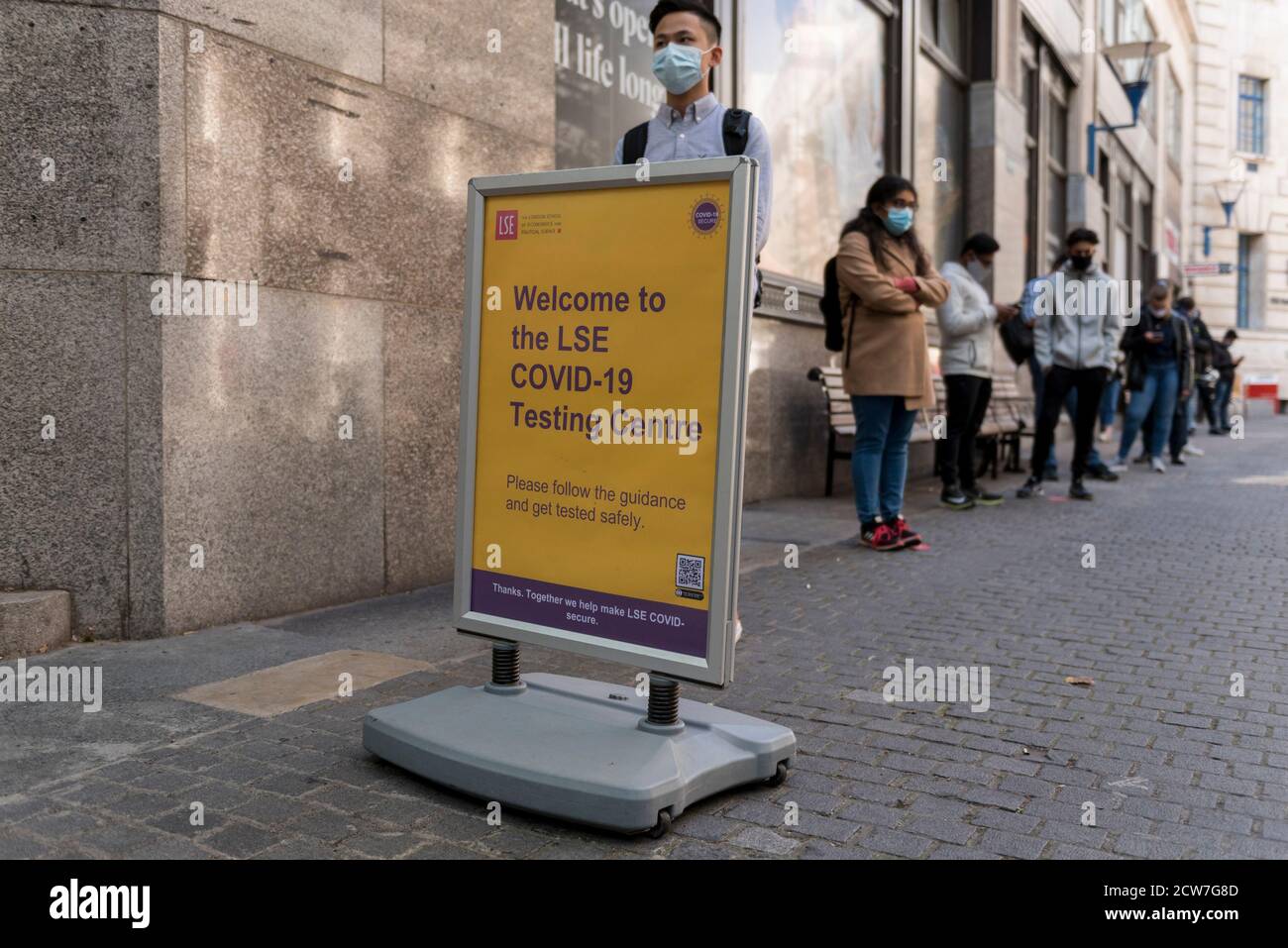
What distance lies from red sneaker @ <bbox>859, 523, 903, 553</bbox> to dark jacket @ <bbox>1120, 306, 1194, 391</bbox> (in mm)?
6527

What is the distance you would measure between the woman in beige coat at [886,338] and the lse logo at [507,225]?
3737 mm

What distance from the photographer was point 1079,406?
969 cm

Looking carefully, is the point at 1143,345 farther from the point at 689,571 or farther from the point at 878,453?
the point at 689,571

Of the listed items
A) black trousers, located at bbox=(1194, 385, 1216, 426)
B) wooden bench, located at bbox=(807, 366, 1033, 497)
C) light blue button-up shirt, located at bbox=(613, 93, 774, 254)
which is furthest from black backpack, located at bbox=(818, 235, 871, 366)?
black trousers, located at bbox=(1194, 385, 1216, 426)

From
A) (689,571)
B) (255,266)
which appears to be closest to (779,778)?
(689,571)

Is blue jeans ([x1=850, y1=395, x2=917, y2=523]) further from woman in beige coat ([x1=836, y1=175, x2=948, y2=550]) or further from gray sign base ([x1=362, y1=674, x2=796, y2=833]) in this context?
gray sign base ([x1=362, y1=674, x2=796, y2=833])

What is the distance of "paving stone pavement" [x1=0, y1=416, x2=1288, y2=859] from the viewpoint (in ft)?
9.07

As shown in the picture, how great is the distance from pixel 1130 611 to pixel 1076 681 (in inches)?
54.1

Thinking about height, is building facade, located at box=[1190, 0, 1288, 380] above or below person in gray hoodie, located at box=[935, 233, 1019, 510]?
above

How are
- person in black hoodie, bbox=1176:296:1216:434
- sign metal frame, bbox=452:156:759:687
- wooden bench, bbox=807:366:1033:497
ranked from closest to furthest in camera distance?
sign metal frame, bbox=452:156:759:687 → wooden bench, bbox=807:366:1033:497 → person in black hoodie, bbox=1176:296:1216:434

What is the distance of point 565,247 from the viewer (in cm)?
326

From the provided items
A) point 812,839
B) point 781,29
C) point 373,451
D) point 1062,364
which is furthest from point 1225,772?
point 781,29

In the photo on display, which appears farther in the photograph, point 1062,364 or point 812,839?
point 1062,364
